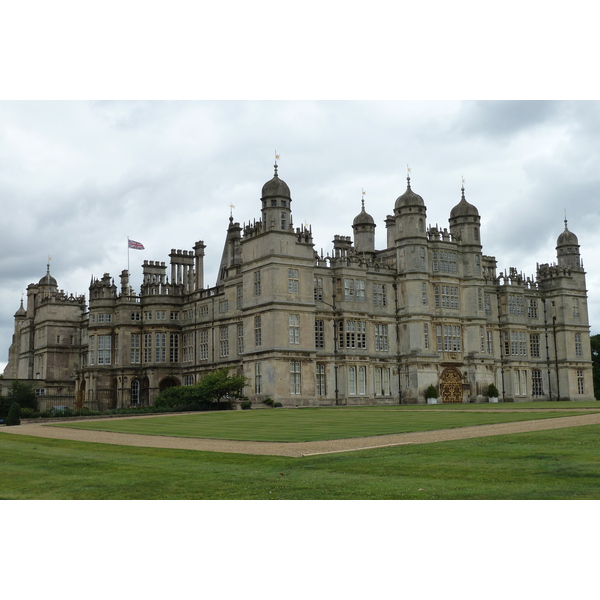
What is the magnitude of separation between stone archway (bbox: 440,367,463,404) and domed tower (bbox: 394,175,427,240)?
40.8 ft

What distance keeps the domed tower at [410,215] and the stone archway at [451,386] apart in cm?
1243

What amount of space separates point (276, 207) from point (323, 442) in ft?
120

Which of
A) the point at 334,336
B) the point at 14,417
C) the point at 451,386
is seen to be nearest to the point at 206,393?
the point at 334,336

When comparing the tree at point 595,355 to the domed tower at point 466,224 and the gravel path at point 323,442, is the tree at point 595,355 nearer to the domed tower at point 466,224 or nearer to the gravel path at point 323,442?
the domed tower at point 466,224

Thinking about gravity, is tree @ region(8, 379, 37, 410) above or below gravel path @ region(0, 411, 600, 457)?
above

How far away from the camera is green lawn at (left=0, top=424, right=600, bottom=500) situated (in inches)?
627

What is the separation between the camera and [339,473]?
60.5ft

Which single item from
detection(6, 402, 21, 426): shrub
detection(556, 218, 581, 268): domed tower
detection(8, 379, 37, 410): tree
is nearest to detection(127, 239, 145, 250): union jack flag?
detection(8, 379, 37, 410): tree

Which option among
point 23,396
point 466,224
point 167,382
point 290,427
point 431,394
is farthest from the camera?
point 167,382

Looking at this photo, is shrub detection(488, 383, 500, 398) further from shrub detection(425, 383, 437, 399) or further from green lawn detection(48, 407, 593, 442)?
green lawn detection(48, 407, 593, 442)

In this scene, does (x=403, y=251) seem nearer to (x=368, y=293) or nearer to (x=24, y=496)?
(x=368, y=293)

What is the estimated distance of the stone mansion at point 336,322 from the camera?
60875mm

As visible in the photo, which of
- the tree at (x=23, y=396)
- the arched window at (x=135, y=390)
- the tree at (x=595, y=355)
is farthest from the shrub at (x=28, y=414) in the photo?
the tree at (x=595, y=355)

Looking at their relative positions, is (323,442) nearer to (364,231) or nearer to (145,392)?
(145,392)
